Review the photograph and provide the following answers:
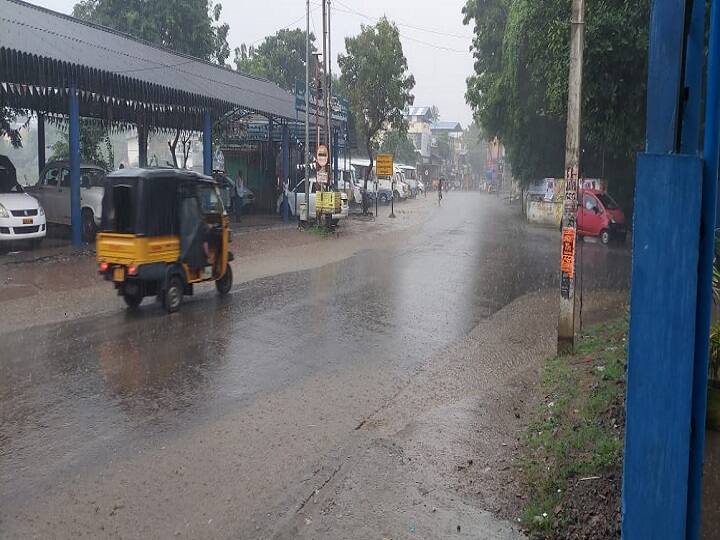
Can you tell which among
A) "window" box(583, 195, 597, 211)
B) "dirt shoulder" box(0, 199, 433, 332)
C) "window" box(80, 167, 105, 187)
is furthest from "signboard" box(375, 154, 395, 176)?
"window" box(80, 167, 105, 187)

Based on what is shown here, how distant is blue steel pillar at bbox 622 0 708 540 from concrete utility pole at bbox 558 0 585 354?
16.6 ft

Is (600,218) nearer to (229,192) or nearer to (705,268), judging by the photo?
(229,192)

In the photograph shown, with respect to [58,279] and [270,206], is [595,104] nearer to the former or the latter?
[58,279]

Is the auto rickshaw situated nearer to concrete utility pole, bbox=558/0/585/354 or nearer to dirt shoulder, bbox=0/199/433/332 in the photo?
dirt shoulder, bbox=0/199/433/332

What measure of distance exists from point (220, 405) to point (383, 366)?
217 cm

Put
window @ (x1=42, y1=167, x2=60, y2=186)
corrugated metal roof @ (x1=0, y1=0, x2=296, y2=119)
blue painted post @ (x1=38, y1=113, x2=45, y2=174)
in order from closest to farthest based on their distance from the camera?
1. corrugated metal roof @ (x1=0, y1=0, x2=296, y2=119)
2. window @ (x1=42, y1=167, x2=60, y2=186)
3. blue painted post @ (x1=38, y1=113, x2=45, y2=174)

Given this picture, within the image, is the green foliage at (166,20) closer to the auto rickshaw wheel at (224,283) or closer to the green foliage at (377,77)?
the green foliage at (377,77)

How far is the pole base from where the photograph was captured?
835 centimetres

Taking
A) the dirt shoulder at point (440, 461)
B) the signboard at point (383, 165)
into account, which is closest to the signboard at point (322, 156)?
the signboard at point (383, 165)

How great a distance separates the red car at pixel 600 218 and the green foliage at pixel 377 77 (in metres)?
17.4

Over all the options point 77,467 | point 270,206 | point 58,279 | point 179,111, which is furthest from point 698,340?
point 270,206

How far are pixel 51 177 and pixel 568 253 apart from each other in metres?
16.4

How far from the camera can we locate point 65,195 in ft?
64.4

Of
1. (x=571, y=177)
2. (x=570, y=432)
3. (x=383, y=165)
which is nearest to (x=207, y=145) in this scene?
(x=383, y=165)
